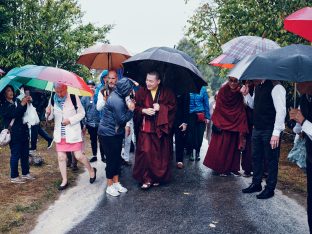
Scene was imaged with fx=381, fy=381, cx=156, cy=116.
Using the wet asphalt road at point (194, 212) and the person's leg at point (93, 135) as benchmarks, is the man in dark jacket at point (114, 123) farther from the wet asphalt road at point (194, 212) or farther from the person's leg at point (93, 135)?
the person's leg at point (93, 135)

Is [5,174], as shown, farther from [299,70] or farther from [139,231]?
[299,70]

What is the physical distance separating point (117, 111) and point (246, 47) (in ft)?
7.82

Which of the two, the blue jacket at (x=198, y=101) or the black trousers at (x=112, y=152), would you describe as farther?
the blue jacket at (x=198, y=101)

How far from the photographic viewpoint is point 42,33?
465 inches

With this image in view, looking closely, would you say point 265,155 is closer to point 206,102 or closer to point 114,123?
point 114,123

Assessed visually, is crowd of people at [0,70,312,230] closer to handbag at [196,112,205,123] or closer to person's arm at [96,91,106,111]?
person's arm at [96,91,106,111]

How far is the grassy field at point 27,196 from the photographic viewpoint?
16.1 feet

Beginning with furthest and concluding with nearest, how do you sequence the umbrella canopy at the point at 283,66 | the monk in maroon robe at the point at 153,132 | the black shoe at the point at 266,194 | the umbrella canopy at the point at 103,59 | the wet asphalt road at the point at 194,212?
1. the umbrella canopy at the point at 103,59
2. the monk in maroon robe at the point at 153,132
3. the black shoe at the point at 266,194
4. the wet asphalt road at the point at 194,212
5. the umbrella canopy at the point at 283,66

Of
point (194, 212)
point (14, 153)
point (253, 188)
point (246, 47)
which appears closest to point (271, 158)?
point (253, 188)

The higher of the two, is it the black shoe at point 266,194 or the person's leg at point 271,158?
the person's leg at point 271,158

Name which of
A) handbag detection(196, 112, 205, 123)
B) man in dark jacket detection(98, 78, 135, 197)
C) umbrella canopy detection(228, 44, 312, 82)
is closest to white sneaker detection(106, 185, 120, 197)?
man in dark jacket detection(98, 78, 135, 197)

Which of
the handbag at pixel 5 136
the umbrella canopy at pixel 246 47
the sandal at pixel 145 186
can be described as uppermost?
the umbrella canopy at pixel 246 47

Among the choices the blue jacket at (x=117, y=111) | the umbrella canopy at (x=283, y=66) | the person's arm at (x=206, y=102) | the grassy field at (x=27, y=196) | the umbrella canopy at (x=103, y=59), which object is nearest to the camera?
the umbrella canopy at (x=283, y=66)

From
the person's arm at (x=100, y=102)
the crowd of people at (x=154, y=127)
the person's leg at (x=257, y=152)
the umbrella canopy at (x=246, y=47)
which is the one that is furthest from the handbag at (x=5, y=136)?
the person's leg at (x=257, y=152)
